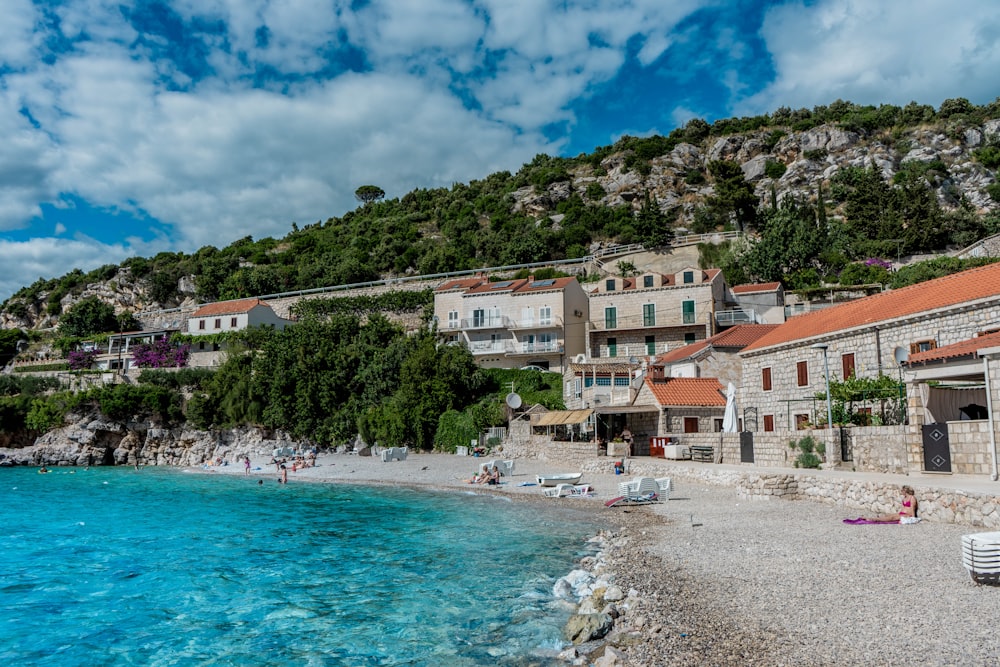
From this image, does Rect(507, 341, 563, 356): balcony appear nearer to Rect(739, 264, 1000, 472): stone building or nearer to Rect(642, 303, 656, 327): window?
Rect(642, 303, 656, 327): window

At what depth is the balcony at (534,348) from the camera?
42.1 metres

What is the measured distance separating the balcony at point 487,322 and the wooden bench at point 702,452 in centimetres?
2162

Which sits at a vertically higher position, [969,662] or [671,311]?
[671,311]

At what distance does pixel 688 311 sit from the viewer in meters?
40.4

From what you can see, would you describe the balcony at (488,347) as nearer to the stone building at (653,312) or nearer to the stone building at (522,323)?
the stone building at (522,323)

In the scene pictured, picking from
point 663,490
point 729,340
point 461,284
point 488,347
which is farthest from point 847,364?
point 461,284

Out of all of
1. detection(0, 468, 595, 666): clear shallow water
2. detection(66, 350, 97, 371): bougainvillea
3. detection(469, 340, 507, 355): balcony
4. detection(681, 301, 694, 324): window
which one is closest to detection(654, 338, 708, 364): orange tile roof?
detection(681, 301, 694, 324): window

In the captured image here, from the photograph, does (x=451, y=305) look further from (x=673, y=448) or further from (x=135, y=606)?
(x=135, y=606)

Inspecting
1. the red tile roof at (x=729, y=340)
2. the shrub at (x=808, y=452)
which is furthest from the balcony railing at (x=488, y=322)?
the shrub at (x=808, y=452)

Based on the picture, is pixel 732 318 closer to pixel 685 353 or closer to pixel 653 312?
pixel 653 312

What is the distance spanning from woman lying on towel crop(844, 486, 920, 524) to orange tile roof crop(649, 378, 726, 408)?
14.3 metres

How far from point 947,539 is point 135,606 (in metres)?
13.4

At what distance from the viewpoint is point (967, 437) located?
44.5 feet

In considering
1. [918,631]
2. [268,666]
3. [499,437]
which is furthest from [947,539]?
[499,437]
